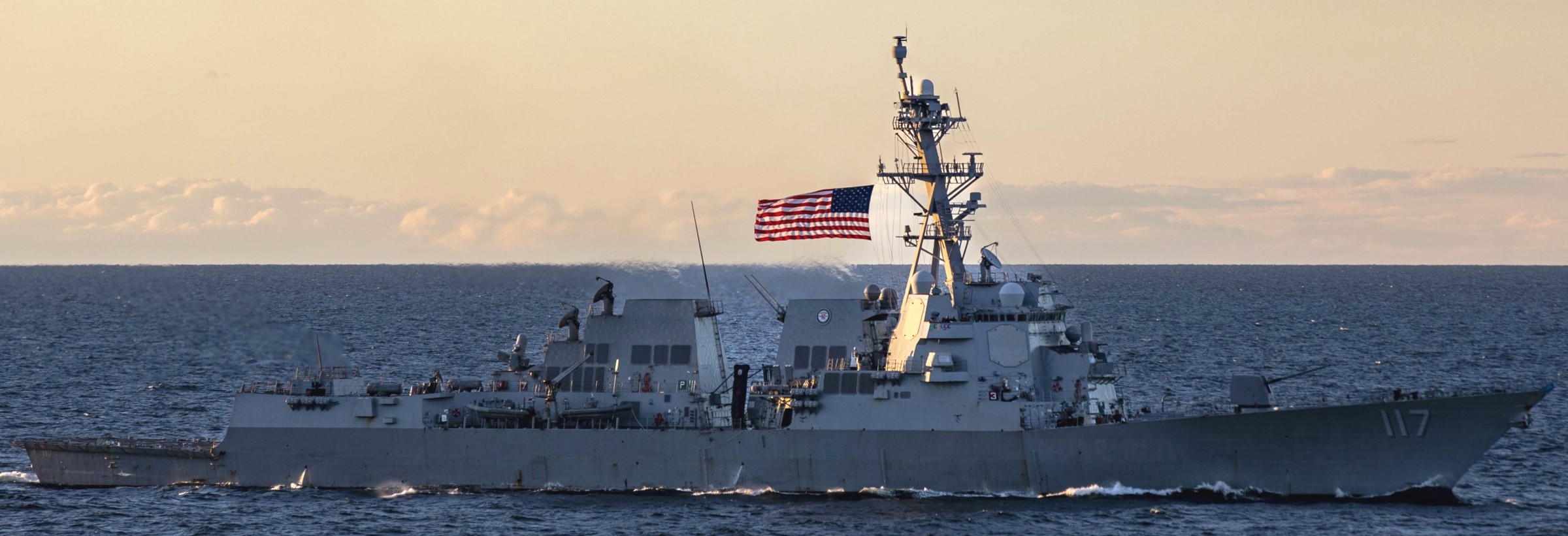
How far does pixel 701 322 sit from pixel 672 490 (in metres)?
4.60

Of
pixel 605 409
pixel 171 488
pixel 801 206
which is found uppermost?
pixel 801 206

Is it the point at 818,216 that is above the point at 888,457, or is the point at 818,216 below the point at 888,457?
above

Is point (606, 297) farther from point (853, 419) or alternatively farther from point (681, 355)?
point (853, 419)

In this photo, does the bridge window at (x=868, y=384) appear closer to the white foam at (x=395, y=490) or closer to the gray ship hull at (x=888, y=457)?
the gray ship hull at (x=888, y=457)

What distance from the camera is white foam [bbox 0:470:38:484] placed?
131 ft

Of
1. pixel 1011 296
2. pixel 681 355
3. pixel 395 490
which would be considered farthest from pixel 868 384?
pixel 395 490

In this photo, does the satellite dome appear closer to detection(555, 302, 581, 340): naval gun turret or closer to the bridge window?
the bridge window

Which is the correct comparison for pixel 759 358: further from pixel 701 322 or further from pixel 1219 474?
pixel 1219 474

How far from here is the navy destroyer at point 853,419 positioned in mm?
33406

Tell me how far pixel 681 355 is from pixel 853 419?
529 centimetres

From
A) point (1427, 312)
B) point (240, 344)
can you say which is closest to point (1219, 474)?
point (240, 344)

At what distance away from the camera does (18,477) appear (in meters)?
40.1

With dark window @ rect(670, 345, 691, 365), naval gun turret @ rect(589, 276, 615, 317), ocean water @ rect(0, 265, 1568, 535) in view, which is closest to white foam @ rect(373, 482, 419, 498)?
ocean water @ rect(0, 265, 1568, 535)

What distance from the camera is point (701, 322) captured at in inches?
1526
